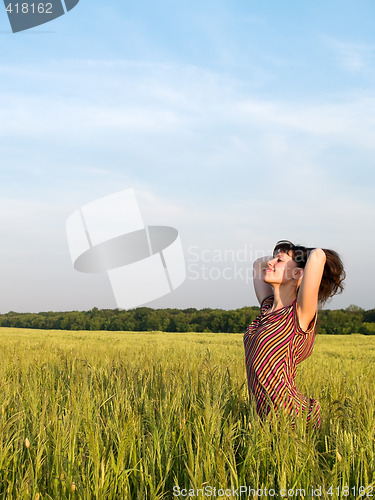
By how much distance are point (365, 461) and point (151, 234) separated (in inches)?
171

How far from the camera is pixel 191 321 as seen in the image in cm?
3002

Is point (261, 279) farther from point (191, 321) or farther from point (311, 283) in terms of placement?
point (191, 321)

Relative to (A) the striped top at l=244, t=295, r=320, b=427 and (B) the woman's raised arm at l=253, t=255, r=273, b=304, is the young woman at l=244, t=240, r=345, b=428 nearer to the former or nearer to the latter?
(A) the striped top at l=244, t=295, r=320, b=427

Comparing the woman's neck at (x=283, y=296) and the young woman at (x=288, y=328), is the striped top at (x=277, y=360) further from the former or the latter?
the woman's neck at (x=283, y=296)

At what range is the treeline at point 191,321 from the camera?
2742 cm

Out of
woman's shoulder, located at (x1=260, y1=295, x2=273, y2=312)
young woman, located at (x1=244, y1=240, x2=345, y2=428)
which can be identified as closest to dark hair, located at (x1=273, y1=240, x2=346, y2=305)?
young woman, located at (x1=244, y1=240, x2=345, y2=428)

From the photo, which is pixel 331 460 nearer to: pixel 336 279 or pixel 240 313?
pixel 336 279

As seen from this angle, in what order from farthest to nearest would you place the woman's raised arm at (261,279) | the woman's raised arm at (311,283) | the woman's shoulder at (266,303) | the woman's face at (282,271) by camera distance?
the woman's raised arm at (261,279) < the woman's shoulder at (266,303) < the woman's face at (282,271) < the woman's raised arm at (311,283)

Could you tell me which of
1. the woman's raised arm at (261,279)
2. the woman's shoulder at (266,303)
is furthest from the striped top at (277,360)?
the woman's raised arm at (261,279)

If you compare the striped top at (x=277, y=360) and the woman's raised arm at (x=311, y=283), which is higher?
the woman's raised arm at (x=311, y=283)

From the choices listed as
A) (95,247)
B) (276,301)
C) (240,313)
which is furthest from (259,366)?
(240,313)

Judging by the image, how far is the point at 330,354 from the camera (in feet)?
40.9

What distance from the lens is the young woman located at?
2.83 metres

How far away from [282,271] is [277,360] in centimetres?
60
